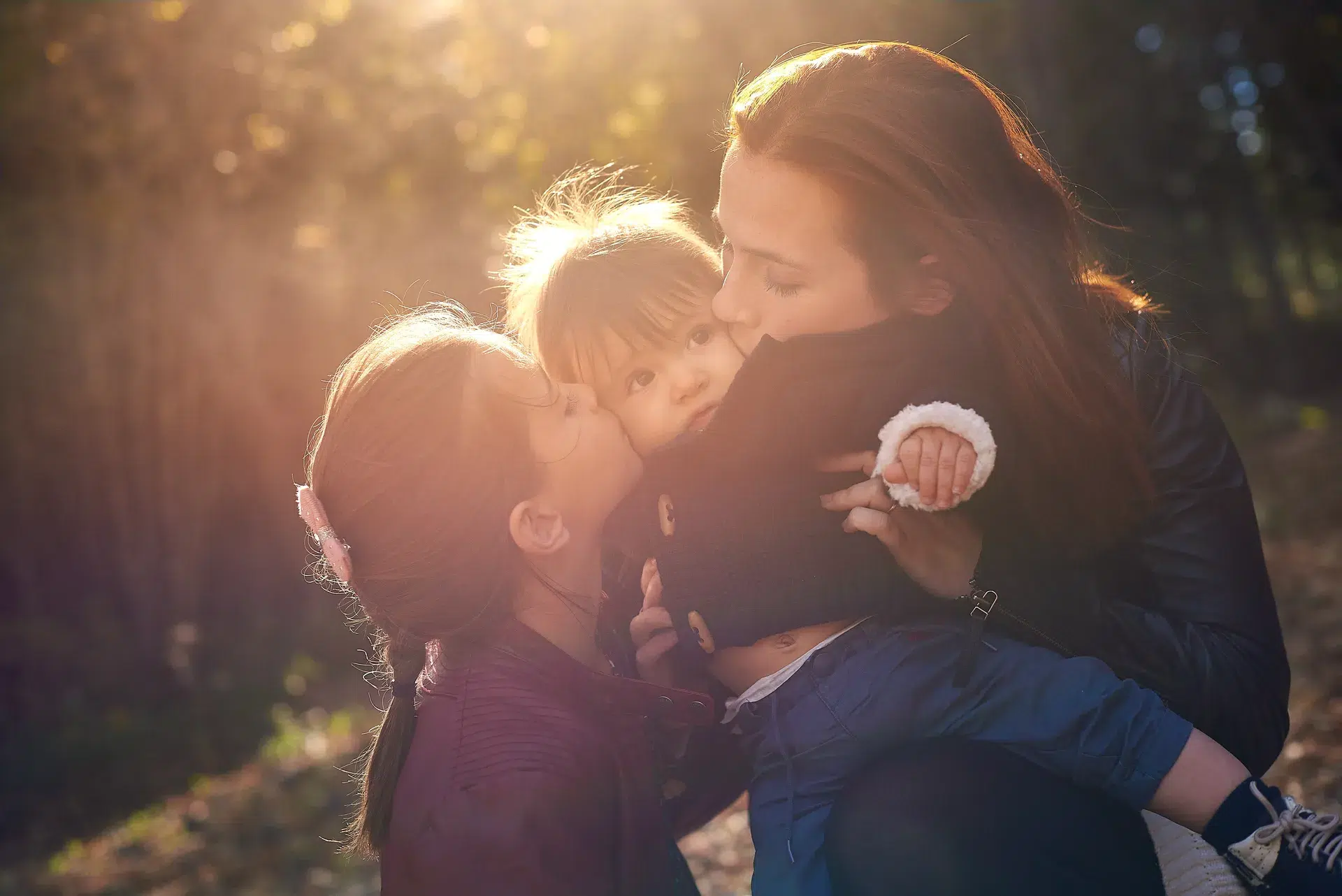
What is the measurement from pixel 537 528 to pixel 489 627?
0.23 meters

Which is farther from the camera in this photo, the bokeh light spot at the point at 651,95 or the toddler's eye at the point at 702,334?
the bokeh light spot at the point at 651,95

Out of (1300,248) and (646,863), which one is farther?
(1300,248)

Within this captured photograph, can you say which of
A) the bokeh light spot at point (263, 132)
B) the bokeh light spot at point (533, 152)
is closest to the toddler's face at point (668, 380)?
the bokeh light spot at point (263, 132)

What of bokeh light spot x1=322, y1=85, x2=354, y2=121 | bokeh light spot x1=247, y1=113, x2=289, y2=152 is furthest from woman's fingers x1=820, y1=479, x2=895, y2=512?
bokeh light spot x1=322, y1=85, x2=354, y2=121

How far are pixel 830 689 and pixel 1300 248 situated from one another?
98.2 feet

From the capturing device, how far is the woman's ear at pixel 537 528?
2404 mm

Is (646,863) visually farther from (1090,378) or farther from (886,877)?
(1090,378)

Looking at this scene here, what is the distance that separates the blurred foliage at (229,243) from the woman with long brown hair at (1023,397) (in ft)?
18.8

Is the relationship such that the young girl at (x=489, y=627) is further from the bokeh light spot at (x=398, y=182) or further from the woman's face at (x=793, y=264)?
the bokeh light spot at (x=398, y=182)

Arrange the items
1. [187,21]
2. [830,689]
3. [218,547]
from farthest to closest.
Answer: [218,547] < [187,21] < [830,689]

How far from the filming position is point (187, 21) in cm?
859

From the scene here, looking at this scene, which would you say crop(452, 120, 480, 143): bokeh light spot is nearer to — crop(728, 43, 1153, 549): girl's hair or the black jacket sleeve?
crop(728, 43, 1153, 549): girl's hair

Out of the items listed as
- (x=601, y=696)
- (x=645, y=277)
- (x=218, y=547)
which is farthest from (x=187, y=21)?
(x=601, y=696)

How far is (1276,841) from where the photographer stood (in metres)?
1.94
